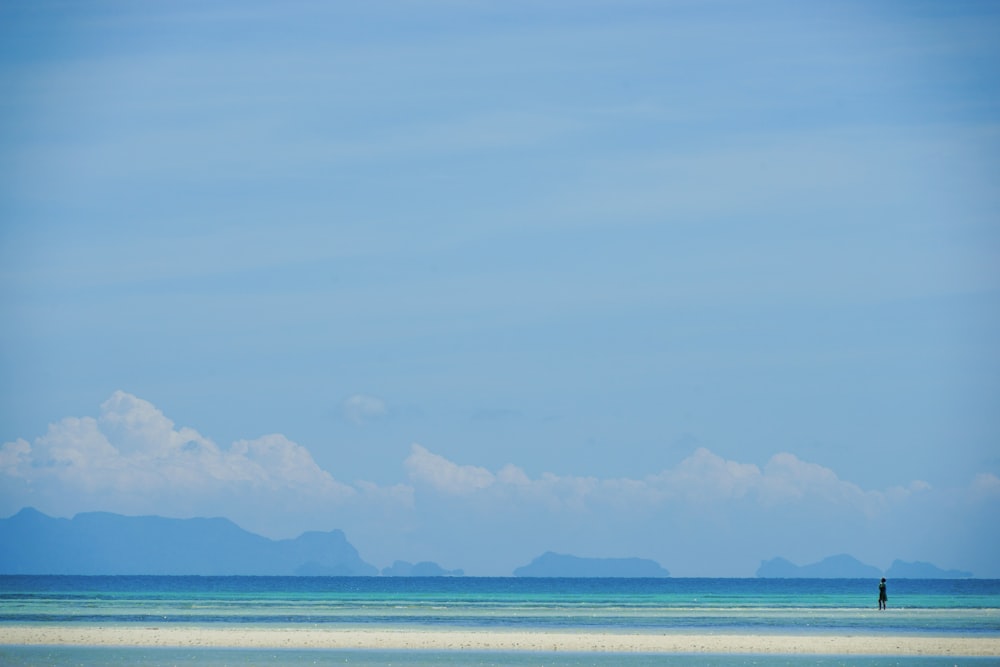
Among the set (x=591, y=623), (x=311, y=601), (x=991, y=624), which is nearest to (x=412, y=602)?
(x=311, y=601)

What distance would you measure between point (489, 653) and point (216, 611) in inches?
1197

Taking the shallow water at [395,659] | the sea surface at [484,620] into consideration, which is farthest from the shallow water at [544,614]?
the shallow water at [395,659]

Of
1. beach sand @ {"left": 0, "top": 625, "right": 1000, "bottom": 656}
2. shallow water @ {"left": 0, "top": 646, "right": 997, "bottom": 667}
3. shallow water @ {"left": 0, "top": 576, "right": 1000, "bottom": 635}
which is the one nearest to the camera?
shallow water @ {"left": 0, "top": 646, "right": 997, "bottom": 667}

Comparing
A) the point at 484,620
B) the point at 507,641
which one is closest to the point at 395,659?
the point at 507,641

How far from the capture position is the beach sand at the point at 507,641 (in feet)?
141

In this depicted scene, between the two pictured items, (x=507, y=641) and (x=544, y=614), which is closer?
(x=507, y=641)

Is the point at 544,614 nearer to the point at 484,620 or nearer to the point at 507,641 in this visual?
the point at 484,620

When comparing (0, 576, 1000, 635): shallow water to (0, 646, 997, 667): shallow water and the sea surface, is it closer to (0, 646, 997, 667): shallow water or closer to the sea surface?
the sea surface

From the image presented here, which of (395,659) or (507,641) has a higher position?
(507,641)

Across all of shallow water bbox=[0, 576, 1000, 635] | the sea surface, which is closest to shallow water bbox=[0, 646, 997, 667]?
the sea surface

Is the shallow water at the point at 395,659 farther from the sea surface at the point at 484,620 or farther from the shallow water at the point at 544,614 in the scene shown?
the shallow water at the point at 544,614

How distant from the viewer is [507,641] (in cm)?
4528

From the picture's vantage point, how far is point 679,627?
178 feet

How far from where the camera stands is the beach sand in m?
42.9
